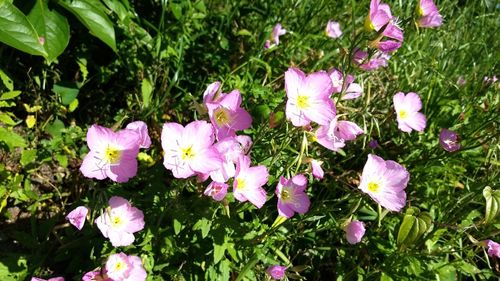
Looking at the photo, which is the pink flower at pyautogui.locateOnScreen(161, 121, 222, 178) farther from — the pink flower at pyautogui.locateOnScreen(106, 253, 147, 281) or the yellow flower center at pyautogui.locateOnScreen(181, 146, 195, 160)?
the pink flower at pyautogui.locateOnScreen(106, 253, 147, 281)

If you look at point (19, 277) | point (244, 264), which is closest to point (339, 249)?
point (244, 264)

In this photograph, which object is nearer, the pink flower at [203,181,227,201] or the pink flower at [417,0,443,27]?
the pink flower at [203,181,227,201]

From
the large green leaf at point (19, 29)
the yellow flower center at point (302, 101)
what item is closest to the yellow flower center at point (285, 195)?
the yellow flower center at point (302, 101)

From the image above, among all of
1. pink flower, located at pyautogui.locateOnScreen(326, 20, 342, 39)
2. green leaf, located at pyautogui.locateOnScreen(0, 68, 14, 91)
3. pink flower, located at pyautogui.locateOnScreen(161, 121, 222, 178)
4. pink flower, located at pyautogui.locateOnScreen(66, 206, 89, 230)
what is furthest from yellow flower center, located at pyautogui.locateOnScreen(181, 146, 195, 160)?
pink flower, located at pyautogui.locateOnScreen(326, 20, 342, 39)

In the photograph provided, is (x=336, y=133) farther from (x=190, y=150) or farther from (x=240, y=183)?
(x=190, y=150)

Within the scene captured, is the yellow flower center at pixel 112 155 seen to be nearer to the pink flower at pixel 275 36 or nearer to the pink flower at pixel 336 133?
the pink flower at pixel 336 133

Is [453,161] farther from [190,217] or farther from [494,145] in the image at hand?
[190,217]
